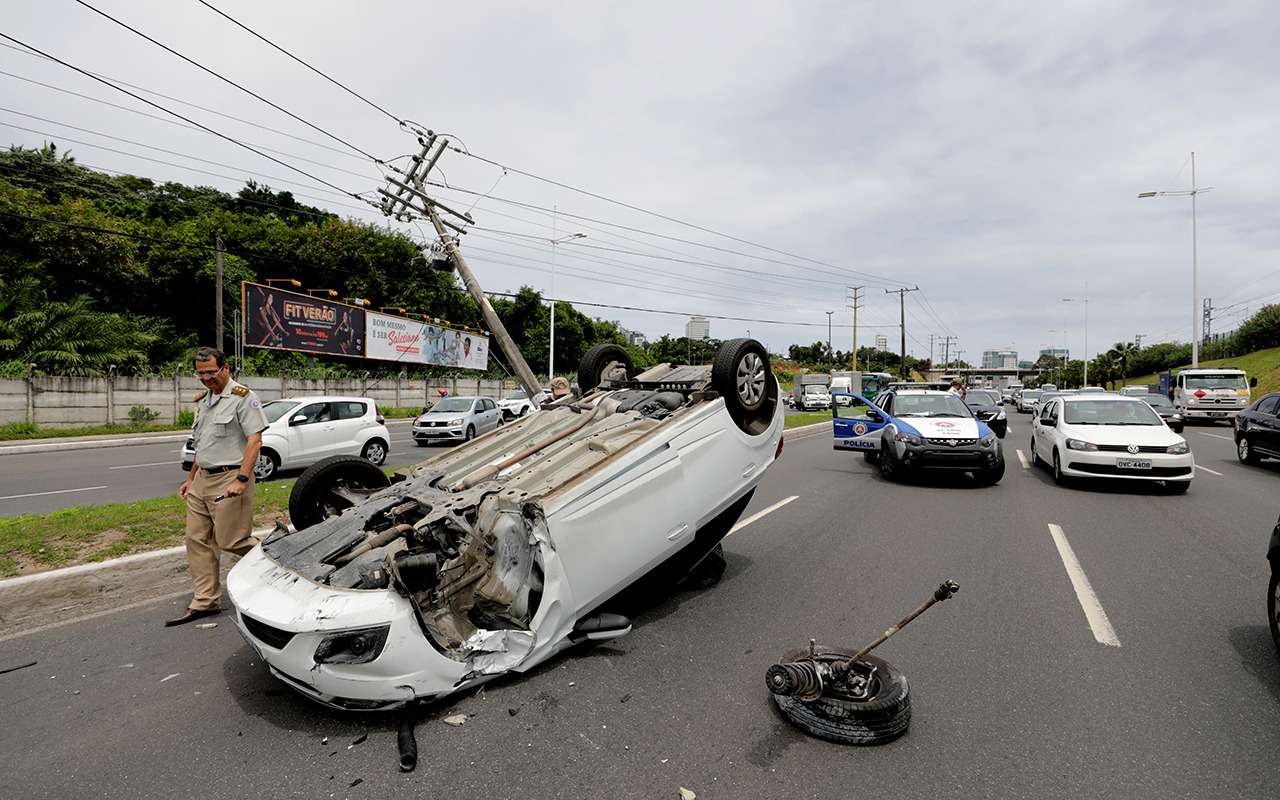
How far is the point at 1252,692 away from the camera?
3.14 metres

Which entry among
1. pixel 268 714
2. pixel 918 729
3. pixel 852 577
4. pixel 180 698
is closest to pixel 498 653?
pixel 268 714

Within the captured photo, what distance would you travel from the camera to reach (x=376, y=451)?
542 inches

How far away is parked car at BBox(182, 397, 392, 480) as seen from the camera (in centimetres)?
1155

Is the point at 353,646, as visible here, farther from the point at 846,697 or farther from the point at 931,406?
the point at 931,406

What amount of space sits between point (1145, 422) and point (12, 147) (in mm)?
48427

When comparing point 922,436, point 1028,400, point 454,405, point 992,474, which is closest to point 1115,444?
point 992,474

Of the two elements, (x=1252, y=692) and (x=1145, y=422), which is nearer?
(x=1252, y=692)

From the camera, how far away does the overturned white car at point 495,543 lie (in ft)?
9.43

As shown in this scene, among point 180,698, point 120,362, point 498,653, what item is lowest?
point 180,698

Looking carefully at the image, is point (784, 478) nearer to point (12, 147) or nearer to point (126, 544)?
point (126, 544)

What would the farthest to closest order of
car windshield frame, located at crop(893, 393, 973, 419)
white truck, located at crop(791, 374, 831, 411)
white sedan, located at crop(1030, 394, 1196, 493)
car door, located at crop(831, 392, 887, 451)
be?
white truck, located at crop(791, 374, 831, 411)
car door, located at crop(831, 392, 887, 451)
car windshield frame, located at crop(893, 393, 973, 419)
white sedan, located at crop(1030, 394, 1196, 493)

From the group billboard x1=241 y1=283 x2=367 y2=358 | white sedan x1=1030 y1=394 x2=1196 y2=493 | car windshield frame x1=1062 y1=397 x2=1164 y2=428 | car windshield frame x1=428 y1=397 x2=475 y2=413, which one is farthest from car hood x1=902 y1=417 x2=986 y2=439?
billboard x1=241 y1=283 x2=367 y2=358

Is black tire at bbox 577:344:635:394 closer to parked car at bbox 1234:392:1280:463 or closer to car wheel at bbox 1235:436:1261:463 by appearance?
parked car at bbox 1234:392:1280:463

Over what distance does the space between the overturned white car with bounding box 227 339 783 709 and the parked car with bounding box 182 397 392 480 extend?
321 inches
